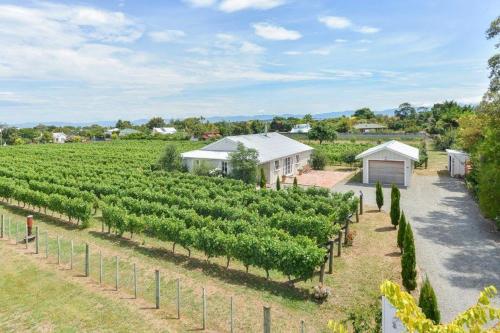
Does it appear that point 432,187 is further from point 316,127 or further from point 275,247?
point 316,127

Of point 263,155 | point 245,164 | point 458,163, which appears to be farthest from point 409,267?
point 458,163

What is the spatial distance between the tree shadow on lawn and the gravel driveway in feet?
15.3

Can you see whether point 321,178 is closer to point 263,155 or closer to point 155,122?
point 263,155

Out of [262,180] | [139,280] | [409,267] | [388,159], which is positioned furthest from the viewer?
[388,159]

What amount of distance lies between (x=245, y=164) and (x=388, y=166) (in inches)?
503

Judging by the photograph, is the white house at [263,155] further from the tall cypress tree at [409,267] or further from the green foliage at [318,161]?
the tall cypress tree at [409,267]

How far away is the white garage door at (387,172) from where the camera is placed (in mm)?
32500

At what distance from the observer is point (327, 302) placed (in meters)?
11.9

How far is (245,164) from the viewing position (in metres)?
31.1

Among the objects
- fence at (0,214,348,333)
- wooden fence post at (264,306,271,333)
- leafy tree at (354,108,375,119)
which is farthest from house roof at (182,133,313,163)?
leafy tree at (354,108,375,119)

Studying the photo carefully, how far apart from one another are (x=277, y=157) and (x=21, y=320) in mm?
27158

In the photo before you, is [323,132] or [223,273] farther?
[323,132]

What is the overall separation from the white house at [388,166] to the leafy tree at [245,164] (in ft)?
32.4

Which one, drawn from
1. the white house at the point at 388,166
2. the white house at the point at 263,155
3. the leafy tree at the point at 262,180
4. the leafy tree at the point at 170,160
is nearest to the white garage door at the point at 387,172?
the white house at the point at 388,166
